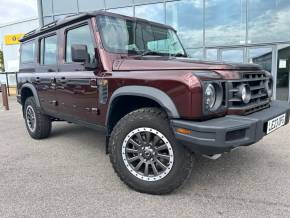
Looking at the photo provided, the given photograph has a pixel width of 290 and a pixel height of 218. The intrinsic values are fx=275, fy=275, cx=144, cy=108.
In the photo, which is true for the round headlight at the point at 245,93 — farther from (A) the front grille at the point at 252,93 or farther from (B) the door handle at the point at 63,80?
(B) the door handle at the point at 63,80

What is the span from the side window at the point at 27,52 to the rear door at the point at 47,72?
0.37 metres

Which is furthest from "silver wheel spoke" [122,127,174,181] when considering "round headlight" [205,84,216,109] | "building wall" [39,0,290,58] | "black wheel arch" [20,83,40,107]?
"building wall" [39,0,290,58]

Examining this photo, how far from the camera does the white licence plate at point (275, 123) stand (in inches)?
109

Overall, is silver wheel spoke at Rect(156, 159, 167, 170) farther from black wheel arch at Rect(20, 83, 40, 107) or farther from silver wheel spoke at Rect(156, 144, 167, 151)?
black wheel arch at Rect(20, 83, 40, 107)

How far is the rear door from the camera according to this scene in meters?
4.32

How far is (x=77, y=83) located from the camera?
12.1 ft

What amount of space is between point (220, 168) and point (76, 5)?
1213cm

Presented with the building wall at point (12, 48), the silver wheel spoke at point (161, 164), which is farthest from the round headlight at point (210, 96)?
the building wall at point (12, 48)

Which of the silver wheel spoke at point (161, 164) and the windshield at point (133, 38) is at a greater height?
the windshield at point (133, 38)

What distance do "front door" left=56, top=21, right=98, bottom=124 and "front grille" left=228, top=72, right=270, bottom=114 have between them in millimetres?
1631

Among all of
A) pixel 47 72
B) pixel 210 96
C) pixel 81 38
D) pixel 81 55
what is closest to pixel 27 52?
pixel 47 72

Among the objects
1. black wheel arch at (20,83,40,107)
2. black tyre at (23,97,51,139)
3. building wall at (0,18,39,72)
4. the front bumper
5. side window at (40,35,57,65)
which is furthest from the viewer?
building wall at (0,18,39,72)

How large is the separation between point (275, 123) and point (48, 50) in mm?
3580

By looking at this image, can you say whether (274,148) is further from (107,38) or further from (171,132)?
(107,38)
